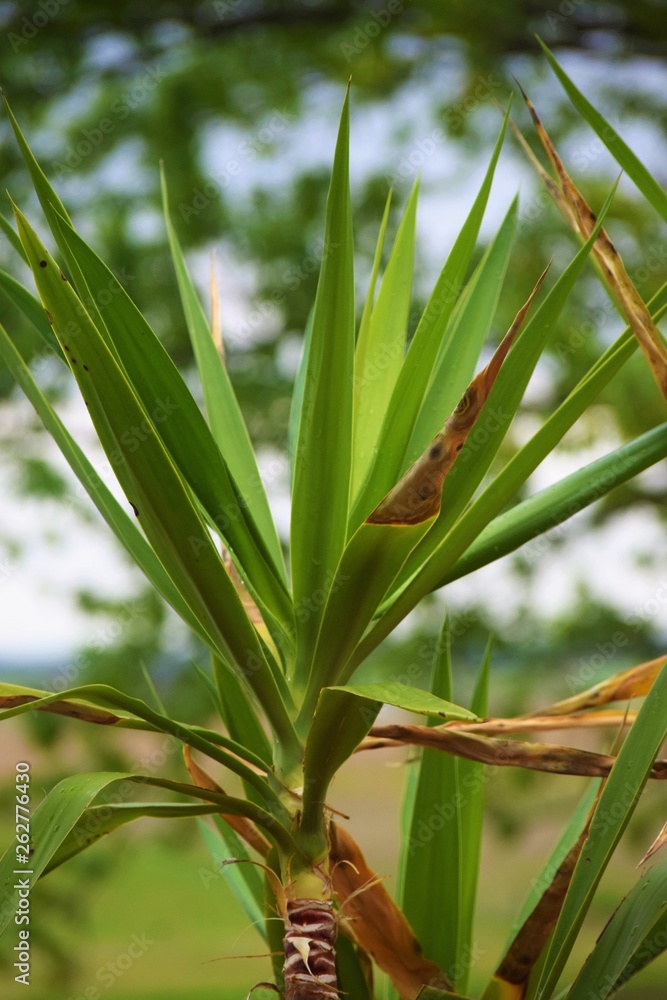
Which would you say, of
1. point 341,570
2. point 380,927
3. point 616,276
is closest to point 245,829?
point 380,927

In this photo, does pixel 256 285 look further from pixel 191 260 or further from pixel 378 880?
pixel 378 880

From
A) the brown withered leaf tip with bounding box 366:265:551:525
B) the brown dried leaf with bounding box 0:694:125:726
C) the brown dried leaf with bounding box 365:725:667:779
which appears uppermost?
the brown withered leaf tip with bounding box 366:265:551:525

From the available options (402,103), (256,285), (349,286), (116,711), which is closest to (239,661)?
(116,711)

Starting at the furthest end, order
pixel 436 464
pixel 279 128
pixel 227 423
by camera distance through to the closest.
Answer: pixel 279 128 → pixel 227 423 → pixel 436 464

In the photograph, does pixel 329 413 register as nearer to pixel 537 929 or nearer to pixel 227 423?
pixel 227 423

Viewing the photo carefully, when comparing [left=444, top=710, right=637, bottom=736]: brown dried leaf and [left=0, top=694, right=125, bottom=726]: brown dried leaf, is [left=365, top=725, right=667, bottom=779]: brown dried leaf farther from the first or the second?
[left=0, top=694, right=125, bottom=726]: brown dried leaf

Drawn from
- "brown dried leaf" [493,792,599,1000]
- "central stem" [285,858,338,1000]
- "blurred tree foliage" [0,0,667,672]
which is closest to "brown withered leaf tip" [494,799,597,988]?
"brown dried leaf" [493,792,599,1000]
